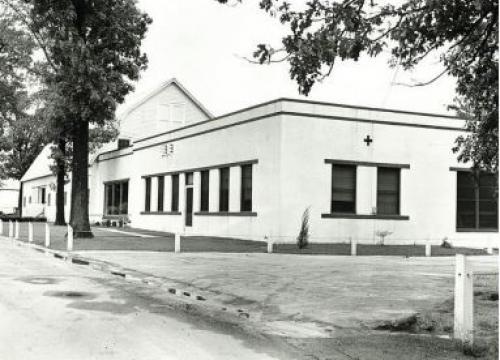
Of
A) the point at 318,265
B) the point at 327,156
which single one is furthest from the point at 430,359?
the point at 327,156

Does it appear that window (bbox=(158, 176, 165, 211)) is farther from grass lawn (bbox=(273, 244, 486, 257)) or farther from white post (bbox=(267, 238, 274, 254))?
white post (bbox=(267, 238, 274, 254))

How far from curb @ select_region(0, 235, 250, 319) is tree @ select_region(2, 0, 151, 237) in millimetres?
5421

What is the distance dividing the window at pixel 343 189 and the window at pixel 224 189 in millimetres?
4999

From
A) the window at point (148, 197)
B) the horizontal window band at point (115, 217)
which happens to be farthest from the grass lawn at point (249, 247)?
the horizontal window band at point (115, 217)

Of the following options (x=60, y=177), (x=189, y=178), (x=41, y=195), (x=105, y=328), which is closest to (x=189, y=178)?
(x=189, y=178)

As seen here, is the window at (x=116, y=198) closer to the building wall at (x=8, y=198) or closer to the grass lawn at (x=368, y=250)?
the grass lawn at (x=368, y=250)

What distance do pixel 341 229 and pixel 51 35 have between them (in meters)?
13.9

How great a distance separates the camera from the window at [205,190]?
2870cm

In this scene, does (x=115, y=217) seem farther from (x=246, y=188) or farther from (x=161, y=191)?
(x=246, y=188)

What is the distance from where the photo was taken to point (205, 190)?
2892 centimetres

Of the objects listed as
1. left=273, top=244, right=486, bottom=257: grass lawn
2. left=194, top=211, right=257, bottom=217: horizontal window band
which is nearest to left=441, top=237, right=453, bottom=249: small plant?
left=273, top=244, right=486, bottom=257: grass lawn

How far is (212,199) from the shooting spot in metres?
27.9

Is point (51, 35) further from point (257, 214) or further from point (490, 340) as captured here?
point (490, 340)

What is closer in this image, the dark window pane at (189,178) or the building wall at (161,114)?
the dark window pane at (189,178)
